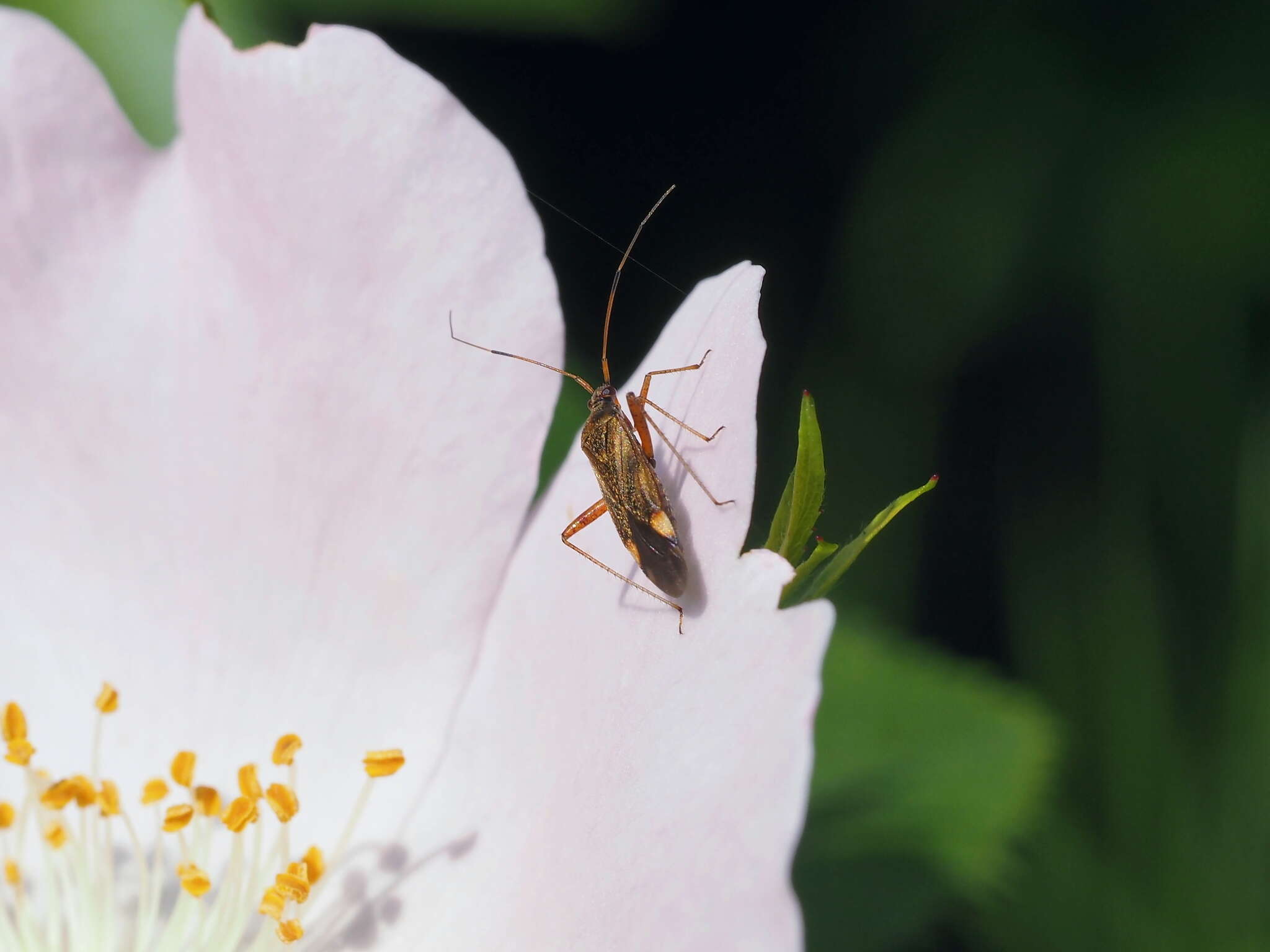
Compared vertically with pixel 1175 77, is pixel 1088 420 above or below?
below

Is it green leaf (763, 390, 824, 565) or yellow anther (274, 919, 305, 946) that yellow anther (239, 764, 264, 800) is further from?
green leaf (763, 390, 824, 565)

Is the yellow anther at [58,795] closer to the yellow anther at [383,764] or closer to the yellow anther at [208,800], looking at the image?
the yellow anther at [208,800]

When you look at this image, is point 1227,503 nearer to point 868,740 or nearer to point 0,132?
point 868,740

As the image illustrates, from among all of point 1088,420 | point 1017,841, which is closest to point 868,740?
point 1017,841

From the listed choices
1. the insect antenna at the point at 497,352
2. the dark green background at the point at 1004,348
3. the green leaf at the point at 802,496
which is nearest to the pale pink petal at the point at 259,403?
the insect antenna at the point at 497,352

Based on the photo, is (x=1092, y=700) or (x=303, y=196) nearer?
(x=303, y=196)
